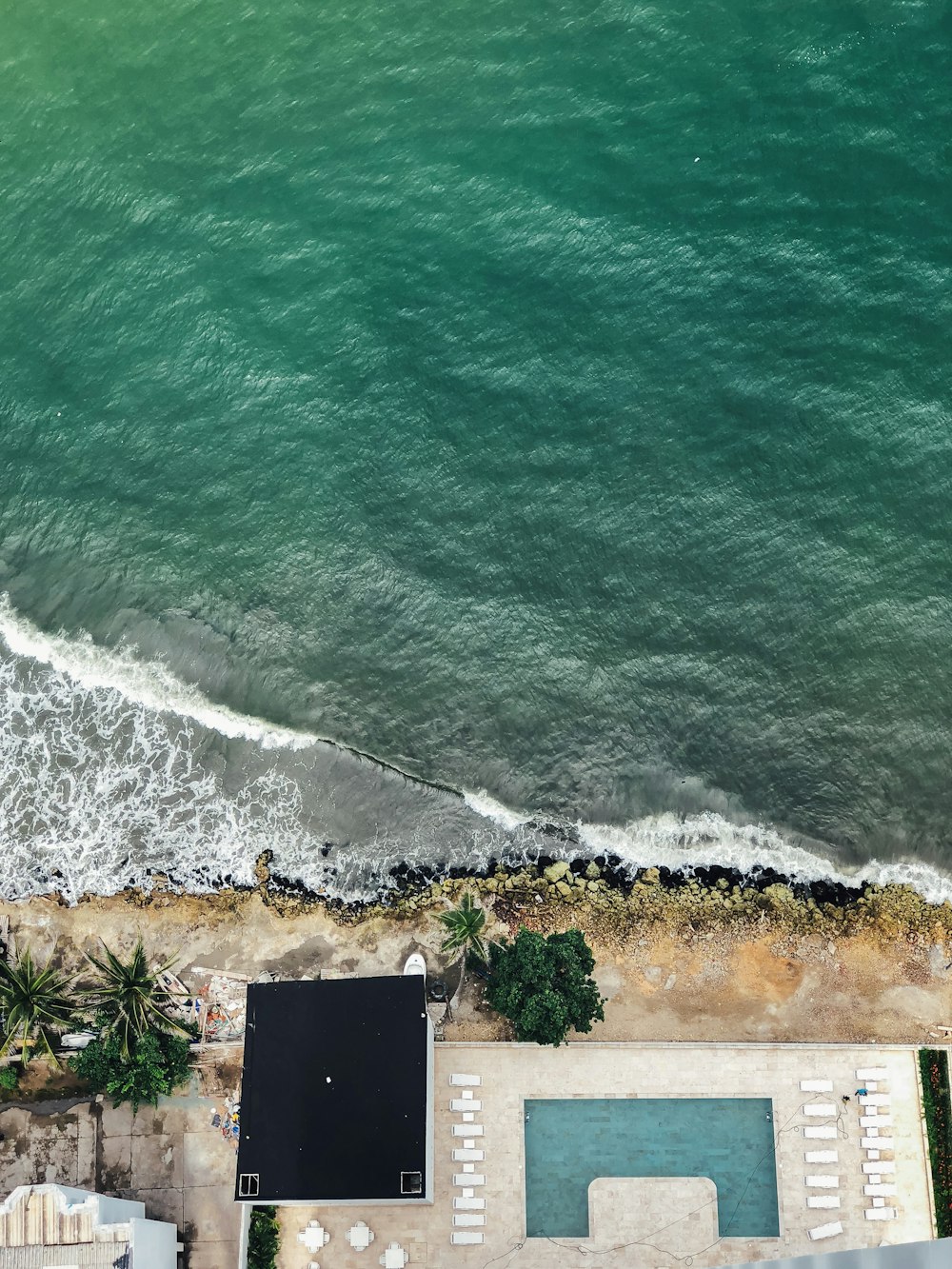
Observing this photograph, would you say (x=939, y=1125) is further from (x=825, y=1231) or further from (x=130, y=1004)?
(x=130, y=1004)

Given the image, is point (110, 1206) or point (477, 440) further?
point (477, 440)

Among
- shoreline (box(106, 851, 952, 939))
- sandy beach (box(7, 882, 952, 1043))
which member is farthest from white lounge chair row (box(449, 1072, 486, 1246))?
shoreline (box(106, 851, 952, 939))

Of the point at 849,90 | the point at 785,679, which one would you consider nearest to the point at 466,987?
the point at 785,679

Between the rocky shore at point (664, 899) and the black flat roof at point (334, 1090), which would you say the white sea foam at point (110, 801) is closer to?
the rocky shore at point (664, 899)

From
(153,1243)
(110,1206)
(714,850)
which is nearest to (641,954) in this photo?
(714,850)

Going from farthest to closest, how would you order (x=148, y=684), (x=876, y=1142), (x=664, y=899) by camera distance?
(x=148, y=684) → (x=664, y=899) → (x=876, y=1142)

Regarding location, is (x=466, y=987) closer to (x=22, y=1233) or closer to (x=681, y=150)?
(x=22, y=1233)

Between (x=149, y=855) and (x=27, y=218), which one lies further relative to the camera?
(x=27, y=218)

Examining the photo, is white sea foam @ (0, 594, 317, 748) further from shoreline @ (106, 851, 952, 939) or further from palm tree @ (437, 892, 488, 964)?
palm tree @ (437, 892, 488, 964)
